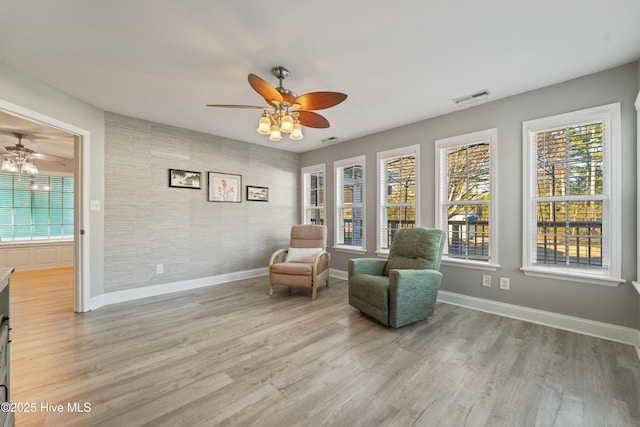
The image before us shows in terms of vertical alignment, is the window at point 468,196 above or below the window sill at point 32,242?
above

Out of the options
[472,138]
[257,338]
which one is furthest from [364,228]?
[257,338]

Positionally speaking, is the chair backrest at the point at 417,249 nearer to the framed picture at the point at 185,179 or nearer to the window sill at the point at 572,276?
the window sill at the point at 572,276

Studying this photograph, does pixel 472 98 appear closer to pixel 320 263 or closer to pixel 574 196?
pixel 574 196

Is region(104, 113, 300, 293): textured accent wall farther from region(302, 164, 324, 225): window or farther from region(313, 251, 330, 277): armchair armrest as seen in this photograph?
region(313, 251, 330, 277): armchair armrest

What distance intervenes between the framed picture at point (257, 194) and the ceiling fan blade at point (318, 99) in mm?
2844

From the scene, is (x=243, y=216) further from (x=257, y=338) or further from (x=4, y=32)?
(x=4, y=32)

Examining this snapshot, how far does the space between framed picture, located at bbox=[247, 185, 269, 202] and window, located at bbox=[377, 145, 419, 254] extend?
2.21 meters

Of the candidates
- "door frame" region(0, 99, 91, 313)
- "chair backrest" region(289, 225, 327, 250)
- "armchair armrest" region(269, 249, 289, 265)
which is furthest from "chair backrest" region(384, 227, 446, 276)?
"door frame" region(0, 99, 91, 313)

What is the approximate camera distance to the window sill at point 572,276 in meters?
2.45

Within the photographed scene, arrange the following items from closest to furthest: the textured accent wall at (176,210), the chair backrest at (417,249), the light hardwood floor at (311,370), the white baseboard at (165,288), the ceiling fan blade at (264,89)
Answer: the light hardwood floor at (311,370)
the ceiling fan blade at (264,89)
the chair backrest at (417,249)
the white baseboard at (165,288)
the textured accent wall at (176,210)

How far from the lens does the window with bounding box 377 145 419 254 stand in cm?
397

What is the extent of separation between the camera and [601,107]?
8.21 ft

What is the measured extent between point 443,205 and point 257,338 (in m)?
2.87

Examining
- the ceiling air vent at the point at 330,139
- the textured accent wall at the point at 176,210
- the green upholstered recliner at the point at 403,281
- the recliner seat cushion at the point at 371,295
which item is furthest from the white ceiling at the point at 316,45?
→ the recliner seat cushion at the point at 371,295
